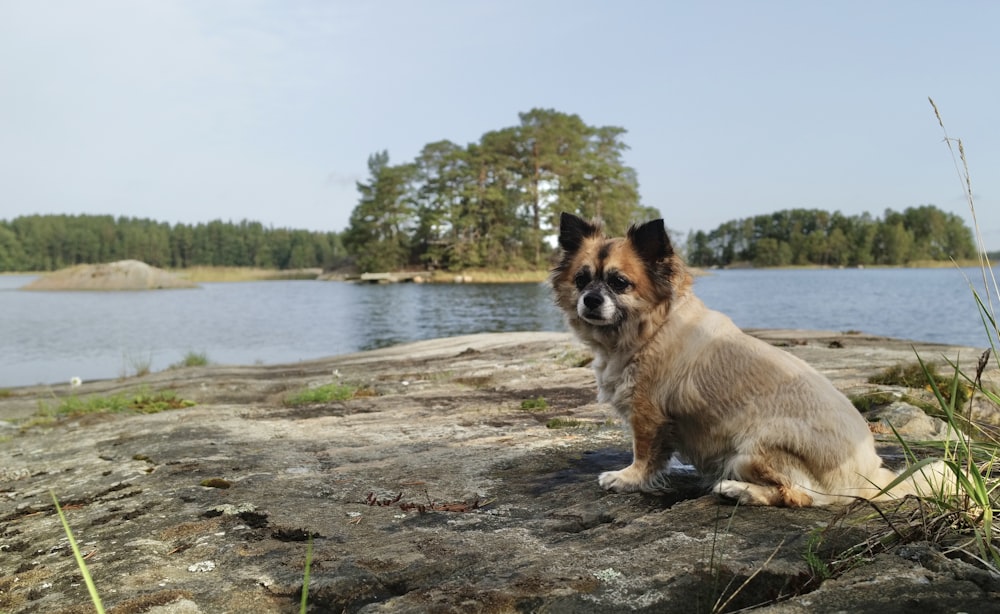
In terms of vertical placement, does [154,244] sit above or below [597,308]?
above

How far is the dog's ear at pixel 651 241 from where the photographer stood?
4371 millimetres

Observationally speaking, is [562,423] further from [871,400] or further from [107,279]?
[107,279]

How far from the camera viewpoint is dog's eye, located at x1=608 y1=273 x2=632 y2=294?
14.3ft

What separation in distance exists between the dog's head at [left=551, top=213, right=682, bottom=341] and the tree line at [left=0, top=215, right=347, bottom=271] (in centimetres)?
11948

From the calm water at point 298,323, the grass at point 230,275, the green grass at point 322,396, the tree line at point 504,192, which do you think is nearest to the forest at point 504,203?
the tree line at point 504,192

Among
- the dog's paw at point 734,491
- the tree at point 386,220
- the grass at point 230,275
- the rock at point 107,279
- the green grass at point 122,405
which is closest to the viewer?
the dog's paw at point 734,491

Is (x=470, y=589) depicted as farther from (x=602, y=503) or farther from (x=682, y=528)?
(x=602, y=503)

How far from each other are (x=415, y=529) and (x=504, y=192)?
78942mm

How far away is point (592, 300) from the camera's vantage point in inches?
169

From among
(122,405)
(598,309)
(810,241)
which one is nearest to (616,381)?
(598,309)

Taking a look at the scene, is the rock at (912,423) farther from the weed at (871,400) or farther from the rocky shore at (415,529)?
the weed at (871,400)

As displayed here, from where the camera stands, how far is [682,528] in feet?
10.1

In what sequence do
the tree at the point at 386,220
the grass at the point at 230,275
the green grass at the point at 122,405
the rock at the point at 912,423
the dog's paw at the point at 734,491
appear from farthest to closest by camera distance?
the grass at the point at 230,275 < the tree at the point at 386,220 < the green grass at the point at 122,405 < the rock at the point at 912,423 < the dog's paw at the point at 734,491

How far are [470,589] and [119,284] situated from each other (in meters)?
82.2
